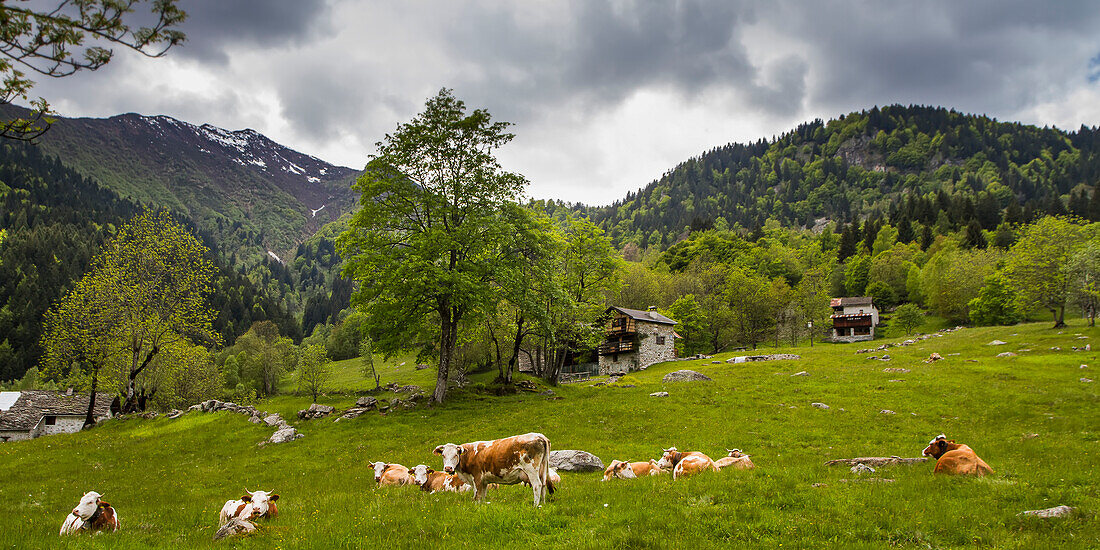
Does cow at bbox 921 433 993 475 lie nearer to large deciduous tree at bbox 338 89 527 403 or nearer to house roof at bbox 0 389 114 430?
large deciduous tree at bbox 338 89 527 403

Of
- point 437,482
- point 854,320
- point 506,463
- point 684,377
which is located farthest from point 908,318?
point 506,463

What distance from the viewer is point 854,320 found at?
4119 inches

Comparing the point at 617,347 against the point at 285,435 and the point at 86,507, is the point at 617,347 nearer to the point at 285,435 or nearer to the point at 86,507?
the point at 285,435

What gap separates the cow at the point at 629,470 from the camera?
15.0m

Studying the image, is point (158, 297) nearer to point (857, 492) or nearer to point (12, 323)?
point (857, 492)

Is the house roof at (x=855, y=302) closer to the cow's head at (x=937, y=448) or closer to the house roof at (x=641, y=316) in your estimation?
the house roof at (x=641, y=316)

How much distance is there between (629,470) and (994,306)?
9267 cm

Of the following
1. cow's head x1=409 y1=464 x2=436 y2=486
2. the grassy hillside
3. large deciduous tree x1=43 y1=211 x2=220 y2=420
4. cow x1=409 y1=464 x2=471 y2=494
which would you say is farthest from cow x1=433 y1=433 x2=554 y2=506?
large deciduous tree x1=43 y1=211 x2=220 y2=420

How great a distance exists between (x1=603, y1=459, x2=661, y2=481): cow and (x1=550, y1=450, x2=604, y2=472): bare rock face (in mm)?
2259

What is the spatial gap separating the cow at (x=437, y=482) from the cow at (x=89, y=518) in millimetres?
6673

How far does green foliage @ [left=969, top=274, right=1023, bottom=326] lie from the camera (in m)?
73.9

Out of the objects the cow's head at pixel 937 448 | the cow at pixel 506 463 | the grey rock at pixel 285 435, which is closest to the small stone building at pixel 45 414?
the grey rock at pixel 285 435

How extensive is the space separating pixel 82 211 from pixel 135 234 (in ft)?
731

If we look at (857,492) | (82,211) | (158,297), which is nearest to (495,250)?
(857,492)
